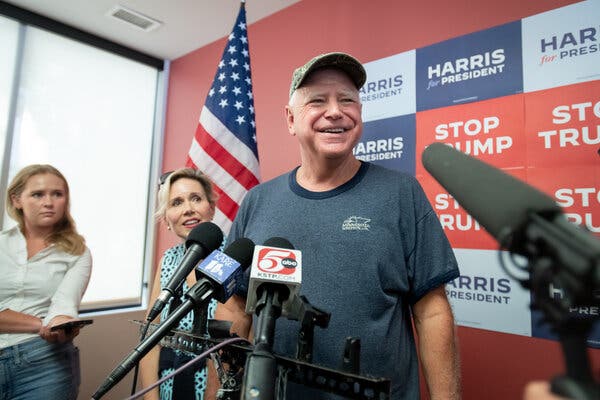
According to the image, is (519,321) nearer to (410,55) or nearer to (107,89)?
(410,55)

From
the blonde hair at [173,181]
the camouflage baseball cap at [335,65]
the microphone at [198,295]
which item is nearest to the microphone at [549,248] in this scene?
the microphone at [198,295]

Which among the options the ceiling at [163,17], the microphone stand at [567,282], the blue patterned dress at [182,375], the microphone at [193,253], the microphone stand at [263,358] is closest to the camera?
the microphone stand at [567,282]

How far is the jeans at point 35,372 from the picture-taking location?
166 centimetres

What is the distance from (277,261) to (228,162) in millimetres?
1844

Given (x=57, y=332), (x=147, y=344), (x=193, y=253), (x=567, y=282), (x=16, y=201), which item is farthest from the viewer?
(x=16, y=201)

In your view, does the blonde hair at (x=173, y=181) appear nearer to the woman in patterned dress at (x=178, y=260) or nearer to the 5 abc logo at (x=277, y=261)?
the woman in patterned dress at (x=178, y=260)

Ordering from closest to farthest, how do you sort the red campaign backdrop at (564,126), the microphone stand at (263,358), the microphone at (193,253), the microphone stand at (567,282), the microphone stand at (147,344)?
the microphone stand at (567,282), the microphone stand at (263,358), the microphone stand at (147,344), the microphone at (193,253), the red campaign backdrop at (564,126)

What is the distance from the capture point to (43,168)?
200cm

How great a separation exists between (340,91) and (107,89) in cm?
318

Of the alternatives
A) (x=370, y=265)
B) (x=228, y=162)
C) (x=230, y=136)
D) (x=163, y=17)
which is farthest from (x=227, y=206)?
(x=163, y=17)

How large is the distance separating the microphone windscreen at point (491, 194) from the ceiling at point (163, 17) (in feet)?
9.25

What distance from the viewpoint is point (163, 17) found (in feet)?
10.3

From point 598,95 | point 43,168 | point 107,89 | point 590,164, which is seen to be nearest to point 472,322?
point 590,164

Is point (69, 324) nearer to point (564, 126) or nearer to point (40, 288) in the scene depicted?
point (40, 288)
